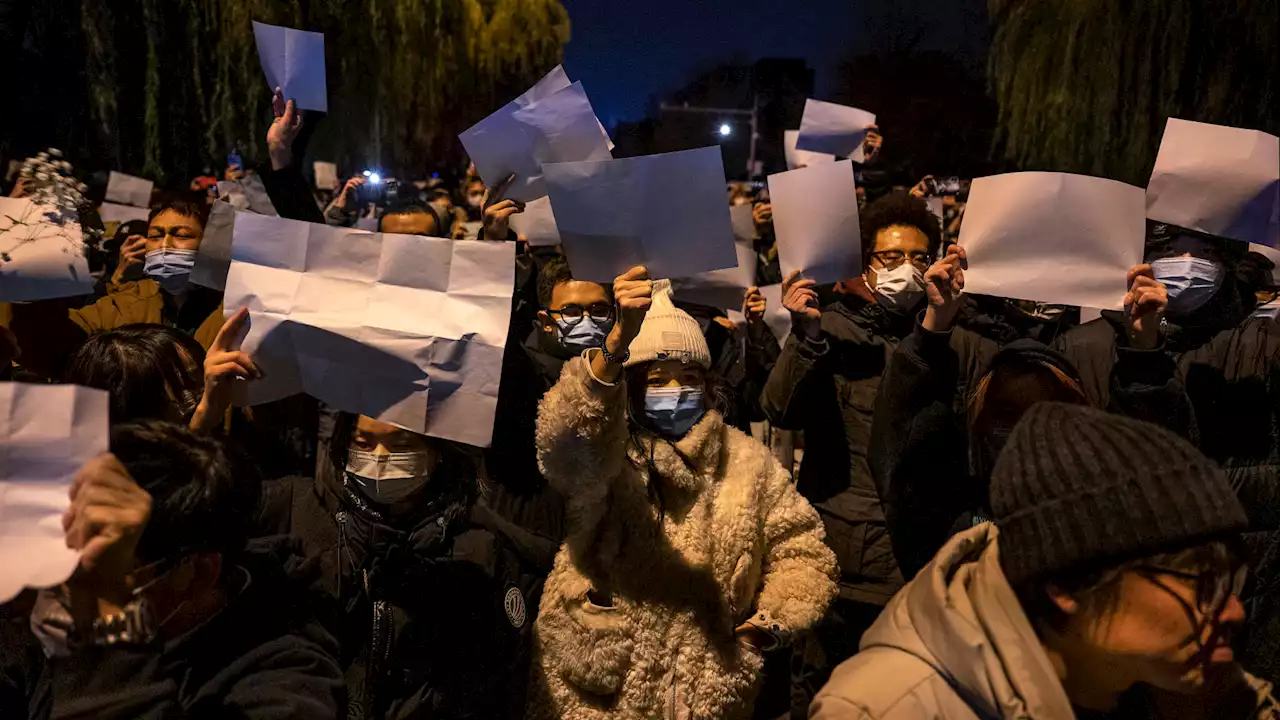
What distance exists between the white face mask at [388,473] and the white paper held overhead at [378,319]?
411 mm

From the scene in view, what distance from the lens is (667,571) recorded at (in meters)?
2.71

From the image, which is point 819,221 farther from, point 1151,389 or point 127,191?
point 127,191

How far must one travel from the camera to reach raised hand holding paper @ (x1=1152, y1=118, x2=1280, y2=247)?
8.70ft

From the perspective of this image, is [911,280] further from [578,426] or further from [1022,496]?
[1022,496]

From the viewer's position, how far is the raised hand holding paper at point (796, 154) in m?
6.14

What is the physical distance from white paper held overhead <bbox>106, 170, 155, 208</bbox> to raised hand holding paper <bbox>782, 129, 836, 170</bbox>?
421 cm

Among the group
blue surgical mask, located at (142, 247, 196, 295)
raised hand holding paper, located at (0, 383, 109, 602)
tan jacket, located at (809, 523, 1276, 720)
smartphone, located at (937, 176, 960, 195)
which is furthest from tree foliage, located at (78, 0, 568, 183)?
tan jacket, located at (809, 523, 1276, 720)

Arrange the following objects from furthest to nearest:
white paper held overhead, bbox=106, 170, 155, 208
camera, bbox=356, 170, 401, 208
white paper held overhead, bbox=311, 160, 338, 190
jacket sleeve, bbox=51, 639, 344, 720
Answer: white paper held overhead, bbox=311, 160, 338, 190 → camera, bbox=356, 170, 401, 208 → white paper held overhead, bbox=106, 170, 155, 208 → jacket sleeve, bbox=51, 639, 344, 720

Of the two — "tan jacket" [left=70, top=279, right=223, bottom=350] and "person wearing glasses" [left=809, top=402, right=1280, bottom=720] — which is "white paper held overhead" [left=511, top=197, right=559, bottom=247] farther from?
"person wearing glasses" [left=809, top=402, right=1280, bottom=720]

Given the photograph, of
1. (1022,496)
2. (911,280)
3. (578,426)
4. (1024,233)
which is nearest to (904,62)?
(911,280)

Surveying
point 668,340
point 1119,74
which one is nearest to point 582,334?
point 668,340

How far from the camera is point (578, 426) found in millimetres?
2396

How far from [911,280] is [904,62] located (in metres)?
2.49

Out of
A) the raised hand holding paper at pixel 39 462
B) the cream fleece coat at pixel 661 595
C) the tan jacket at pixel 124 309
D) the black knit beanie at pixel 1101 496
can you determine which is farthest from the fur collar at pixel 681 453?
the tan jacket at pixel 124 309
